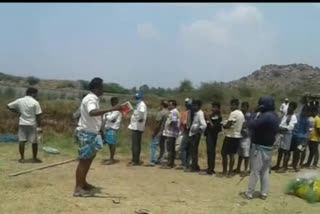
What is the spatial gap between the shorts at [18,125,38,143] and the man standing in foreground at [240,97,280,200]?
4887mm

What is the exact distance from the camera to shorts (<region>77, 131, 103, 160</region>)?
7.34 meters

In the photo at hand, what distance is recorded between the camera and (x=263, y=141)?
310 inches

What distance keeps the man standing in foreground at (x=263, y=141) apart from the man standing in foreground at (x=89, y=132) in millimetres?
2334

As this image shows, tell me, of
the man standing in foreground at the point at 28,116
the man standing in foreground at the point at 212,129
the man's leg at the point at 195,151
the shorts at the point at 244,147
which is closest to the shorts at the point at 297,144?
the shorts at the point at 244,147

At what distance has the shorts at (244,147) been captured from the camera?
10.2m

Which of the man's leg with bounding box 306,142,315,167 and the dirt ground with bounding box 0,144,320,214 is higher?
the man's leg with bounding box 306,142,315,167

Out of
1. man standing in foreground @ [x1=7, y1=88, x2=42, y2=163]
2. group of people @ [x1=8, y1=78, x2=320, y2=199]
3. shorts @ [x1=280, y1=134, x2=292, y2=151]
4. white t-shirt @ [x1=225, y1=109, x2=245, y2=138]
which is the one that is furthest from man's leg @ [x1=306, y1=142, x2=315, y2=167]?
man standing in foreground @ [x1=7, y1=88, x2=42, y2=163]

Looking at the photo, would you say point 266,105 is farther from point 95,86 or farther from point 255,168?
point 95,86

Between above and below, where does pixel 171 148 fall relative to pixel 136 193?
above

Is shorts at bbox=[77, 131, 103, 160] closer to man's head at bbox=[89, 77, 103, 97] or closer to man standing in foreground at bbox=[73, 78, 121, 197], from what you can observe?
man standing in foreground at bbox=[73, 78, 121, 197]

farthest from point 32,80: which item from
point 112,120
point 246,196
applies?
point 246,196

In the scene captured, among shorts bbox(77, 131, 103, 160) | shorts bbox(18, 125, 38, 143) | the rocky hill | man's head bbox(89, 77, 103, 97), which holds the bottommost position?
shorts bbox(18, 125, 38, 143)

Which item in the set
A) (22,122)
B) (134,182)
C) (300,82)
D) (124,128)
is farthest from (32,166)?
(300,82)

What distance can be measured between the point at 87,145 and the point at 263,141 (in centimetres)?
285
